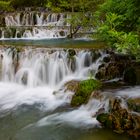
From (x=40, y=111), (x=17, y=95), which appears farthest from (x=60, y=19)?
(x=40, y=111)

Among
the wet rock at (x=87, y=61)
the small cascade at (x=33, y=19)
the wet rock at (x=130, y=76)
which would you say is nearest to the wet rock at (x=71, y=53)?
the wet rock at (x=87, y=61)

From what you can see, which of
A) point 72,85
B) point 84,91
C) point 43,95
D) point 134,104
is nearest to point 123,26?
point 134,104

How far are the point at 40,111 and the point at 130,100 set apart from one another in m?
2.78

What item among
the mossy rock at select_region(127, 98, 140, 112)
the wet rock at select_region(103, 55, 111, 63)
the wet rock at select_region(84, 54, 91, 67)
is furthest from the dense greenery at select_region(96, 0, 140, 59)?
the wet rock at select_region(84, 54, 91, 67)

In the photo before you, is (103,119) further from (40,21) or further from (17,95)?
(40,21)

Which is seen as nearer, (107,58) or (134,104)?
(134,104)

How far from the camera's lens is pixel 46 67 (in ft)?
41.8

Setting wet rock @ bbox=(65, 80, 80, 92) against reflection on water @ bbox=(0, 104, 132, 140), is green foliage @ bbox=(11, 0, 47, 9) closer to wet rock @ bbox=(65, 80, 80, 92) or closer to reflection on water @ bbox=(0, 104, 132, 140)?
wet rock @ bbox=(65, 80, 80, 92)

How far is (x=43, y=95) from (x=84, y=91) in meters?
1.88

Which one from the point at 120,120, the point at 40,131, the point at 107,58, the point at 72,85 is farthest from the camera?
the point at 107,58

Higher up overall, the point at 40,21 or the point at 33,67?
the point at 40,21

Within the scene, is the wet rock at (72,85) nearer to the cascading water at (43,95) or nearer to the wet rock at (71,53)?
the cascading water at (43,95)

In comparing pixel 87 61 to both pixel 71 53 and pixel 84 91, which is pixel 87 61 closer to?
pixel 71 53

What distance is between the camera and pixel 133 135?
8.05 meters
